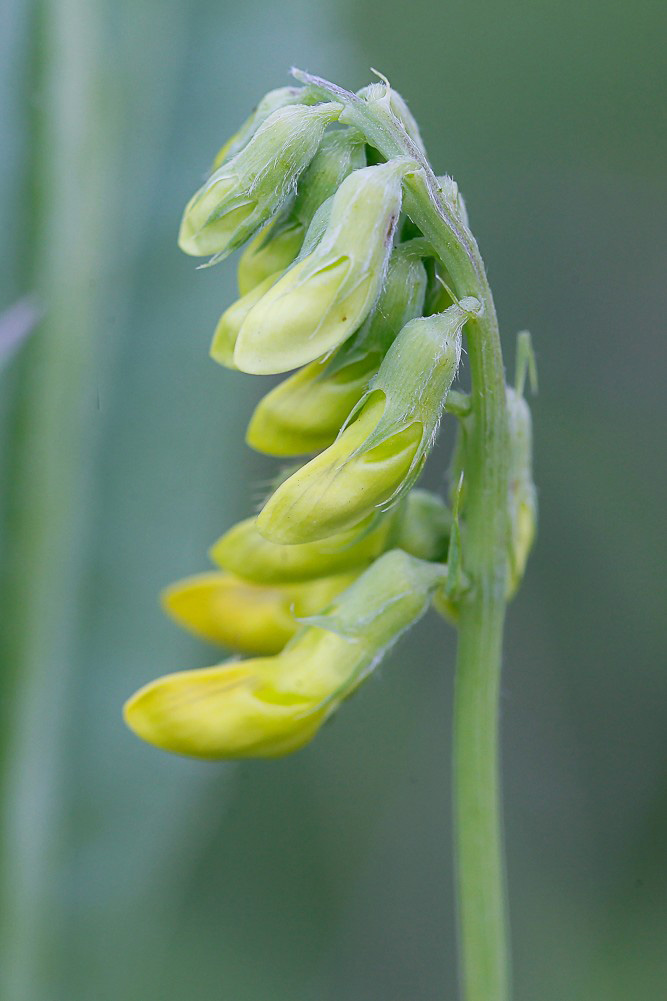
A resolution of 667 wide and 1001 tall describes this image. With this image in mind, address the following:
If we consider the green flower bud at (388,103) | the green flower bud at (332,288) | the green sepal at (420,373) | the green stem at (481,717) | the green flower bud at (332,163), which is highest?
the green flower bud at (388,103)

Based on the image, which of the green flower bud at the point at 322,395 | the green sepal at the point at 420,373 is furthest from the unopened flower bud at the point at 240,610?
the green sepal at the point at 420,373

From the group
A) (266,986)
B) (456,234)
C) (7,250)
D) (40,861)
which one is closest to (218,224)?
(456,234)

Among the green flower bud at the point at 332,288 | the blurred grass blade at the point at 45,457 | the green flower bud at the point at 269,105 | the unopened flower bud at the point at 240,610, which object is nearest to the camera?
the green flower bud at the point at 332,288

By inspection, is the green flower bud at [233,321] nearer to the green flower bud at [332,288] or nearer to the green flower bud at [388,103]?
the green flower bud at [332,288]

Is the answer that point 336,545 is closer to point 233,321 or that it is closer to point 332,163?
point 233,321

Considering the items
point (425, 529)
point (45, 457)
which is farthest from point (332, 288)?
point (45, 457)

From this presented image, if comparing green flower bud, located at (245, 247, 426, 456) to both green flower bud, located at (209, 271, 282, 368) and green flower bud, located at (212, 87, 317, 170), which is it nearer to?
green flower bud, located at (209, 271, 282, 368)

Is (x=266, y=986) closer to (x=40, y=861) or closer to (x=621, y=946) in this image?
(x=621, y=946)
